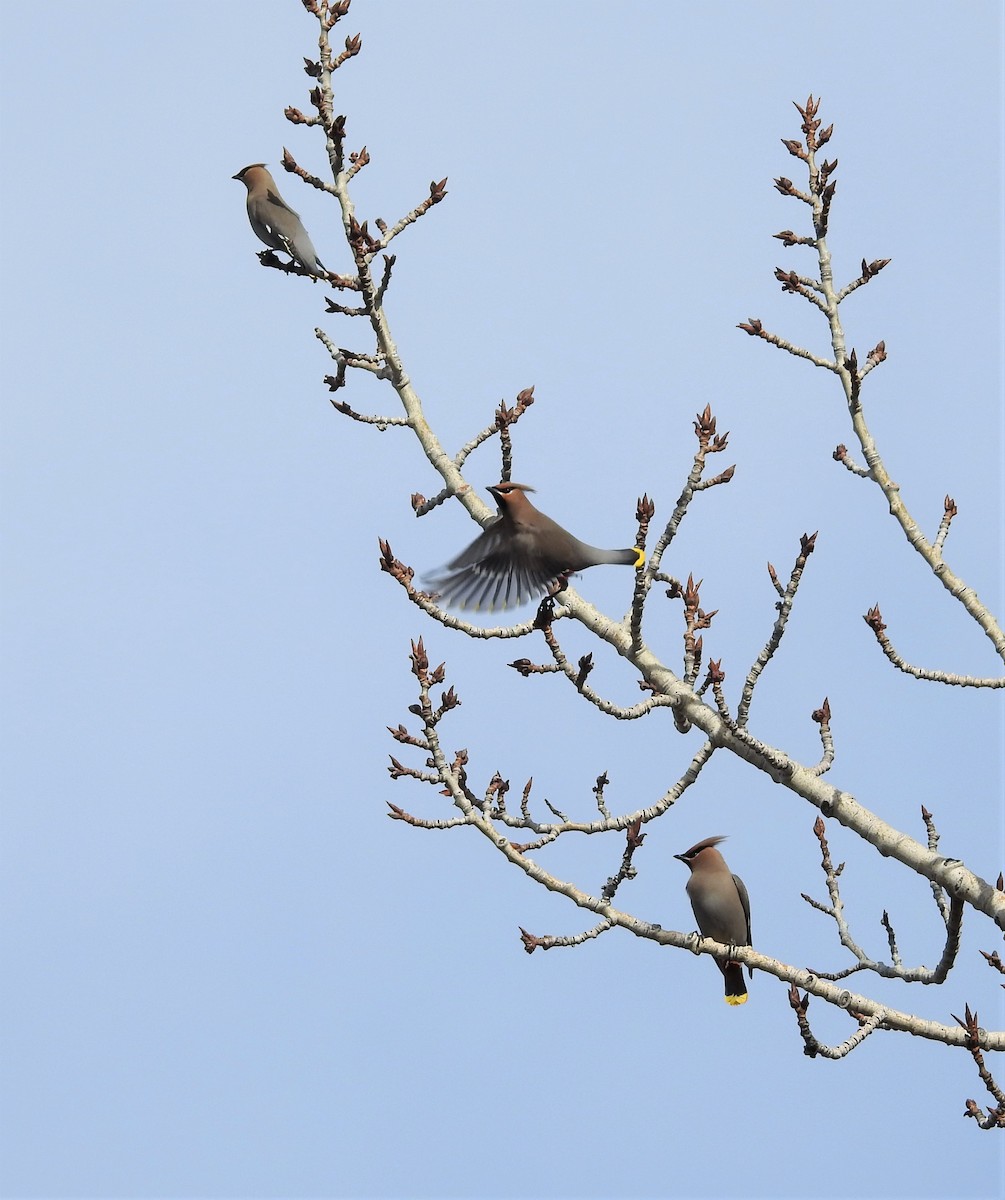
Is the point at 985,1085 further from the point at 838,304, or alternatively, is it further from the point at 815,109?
the point at 815,109

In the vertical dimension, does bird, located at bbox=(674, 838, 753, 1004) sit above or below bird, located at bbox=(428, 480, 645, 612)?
below

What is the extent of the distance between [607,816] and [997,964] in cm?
179

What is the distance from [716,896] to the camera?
8094 millimetres

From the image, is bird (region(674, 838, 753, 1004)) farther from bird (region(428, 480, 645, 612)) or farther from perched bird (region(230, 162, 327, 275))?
perched bird (region(230, 162, 327, 275))

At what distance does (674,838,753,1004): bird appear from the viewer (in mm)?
8078

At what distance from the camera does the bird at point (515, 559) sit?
6859 millimetres

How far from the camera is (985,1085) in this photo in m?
6.23

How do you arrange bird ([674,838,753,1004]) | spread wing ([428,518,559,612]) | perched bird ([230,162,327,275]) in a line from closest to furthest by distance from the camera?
spread wing ([428,518,559,612]), bird ([674,838,753,1004]), perched bird ([230,162,327,275])

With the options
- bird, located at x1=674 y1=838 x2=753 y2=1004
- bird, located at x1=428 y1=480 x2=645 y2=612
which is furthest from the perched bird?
bird, located at x1=674 y1=838 x2=753 y2=1004

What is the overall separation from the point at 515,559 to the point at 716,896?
7.41 feet

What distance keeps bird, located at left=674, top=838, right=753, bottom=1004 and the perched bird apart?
12.8 ft

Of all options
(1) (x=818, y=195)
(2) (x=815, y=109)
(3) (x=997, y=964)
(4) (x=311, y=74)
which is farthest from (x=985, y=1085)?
(4) (x=311, y=74)

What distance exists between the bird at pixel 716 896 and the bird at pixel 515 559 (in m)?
2.11

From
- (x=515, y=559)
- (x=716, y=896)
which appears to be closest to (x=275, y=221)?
(x=515, y=559)
